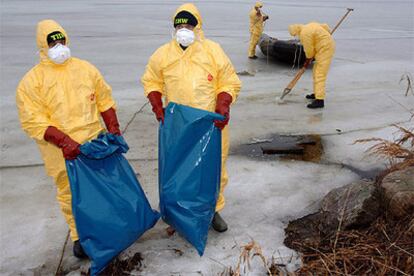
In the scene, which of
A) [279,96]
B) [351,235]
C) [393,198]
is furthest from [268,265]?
[279,96]

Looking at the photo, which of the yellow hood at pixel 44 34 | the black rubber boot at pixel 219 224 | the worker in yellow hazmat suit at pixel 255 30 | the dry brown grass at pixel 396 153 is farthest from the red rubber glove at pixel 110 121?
the worker in yellow hazmat suit at pixel 255 30

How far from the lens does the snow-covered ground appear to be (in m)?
2.86

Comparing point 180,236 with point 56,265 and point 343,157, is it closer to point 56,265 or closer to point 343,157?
point 56,265

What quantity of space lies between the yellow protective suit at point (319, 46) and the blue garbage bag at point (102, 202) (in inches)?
152

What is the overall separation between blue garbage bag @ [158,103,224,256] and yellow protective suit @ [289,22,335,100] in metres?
3.44

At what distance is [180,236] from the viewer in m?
2.98

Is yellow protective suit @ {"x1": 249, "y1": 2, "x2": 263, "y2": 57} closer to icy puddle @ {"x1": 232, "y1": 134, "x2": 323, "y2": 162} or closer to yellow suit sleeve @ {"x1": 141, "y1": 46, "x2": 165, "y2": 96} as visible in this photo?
icy puddle @ {"x1": 232, "y1": 134, "x2": 323, "y2": 162}

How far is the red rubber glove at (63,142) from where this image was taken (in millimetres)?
2373

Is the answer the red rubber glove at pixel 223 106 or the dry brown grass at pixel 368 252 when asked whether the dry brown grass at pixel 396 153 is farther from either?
the red rubber glove at pixel 223 106

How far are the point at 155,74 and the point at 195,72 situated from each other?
31 cm

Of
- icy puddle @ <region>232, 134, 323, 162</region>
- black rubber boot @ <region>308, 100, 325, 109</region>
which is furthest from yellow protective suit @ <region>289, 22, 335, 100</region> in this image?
icy puddle @ <region>232, 134, 323, 162</region>

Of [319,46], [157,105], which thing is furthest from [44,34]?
[319,46]

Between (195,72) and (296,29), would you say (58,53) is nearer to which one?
(195,72)

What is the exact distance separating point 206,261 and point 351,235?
95 cm
